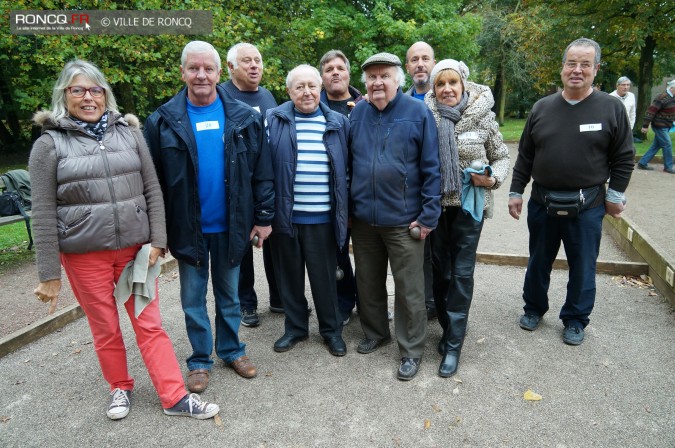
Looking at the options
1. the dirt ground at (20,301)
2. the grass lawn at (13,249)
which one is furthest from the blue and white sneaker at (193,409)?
the grass lawn at (13,249)

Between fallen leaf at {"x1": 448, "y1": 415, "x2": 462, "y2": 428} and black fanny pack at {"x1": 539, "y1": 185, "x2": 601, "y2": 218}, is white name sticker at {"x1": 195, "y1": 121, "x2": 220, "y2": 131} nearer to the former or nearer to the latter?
fallen leaf at {"x1": 448, "y1": 415, "x2": 462, "y2": 428}

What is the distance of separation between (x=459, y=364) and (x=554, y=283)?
7.03ft

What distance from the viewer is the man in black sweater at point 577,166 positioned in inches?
140

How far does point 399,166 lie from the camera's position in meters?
3.29

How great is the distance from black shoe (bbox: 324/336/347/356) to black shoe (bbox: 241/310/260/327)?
81 centimetres

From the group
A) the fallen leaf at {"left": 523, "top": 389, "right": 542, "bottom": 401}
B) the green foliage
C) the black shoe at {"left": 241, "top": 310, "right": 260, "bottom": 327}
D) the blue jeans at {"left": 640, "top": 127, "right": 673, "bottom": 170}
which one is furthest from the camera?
the blue jeans at {"left": 640, "top": 127, "right": 673, "bottom": 170}

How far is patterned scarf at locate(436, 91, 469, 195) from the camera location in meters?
3.33

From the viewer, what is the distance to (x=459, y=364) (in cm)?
365

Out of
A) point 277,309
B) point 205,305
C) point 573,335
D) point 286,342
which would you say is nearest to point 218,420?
point 205,305

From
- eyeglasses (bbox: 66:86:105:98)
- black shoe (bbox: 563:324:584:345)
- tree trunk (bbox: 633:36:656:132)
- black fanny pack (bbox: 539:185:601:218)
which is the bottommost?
black shoe (bbox: 563:324:584:345)

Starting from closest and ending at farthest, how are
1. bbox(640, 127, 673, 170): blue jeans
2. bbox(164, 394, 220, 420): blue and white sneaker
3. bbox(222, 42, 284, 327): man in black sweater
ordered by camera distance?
bbox(164, 394, 220, 420): blue and white sneaker → bbox(222, 42, 284, 327): man in black sweater → bbox(640, 127, 673, 170): blue jeans

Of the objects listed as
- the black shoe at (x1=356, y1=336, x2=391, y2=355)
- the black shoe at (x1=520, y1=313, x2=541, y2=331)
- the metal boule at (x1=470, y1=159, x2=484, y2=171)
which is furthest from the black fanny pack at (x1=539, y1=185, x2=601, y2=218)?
the black shoe at (x1=356, y1=336, x2=391, y2=355)

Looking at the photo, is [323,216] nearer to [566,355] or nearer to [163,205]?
[163,205]

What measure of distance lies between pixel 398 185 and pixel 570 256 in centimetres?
167
